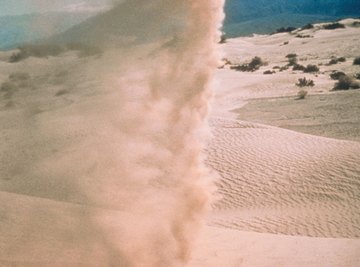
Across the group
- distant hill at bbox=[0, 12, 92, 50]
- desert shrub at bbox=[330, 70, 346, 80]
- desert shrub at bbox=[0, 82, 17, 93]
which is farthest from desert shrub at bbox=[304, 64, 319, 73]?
distant hill at bbox=[0, 12, 92, 50]

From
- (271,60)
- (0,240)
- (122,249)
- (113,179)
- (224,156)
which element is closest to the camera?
(0,240)

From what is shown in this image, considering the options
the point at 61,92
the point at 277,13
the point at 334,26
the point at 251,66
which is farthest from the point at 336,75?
the point at 277,13

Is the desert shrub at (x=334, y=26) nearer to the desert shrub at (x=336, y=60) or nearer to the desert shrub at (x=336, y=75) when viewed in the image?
the desert shrub at (x=336, y=60)

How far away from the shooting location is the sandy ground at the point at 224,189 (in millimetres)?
6105

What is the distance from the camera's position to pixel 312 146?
13.6 m

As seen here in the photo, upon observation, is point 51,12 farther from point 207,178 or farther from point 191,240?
point 191,240

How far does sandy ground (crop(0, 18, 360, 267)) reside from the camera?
20.0 ft

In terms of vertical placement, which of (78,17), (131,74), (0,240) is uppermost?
(78,17)

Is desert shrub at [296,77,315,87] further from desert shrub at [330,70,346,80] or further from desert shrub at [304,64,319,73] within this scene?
desert shrub at [304,64,319,73]

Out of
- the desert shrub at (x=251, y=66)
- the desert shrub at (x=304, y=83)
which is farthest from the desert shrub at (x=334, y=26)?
the desert shrub at (x=304, y=83)

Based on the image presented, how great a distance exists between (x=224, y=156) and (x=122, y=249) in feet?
25.0

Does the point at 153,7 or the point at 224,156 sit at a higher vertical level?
the point at 153,7

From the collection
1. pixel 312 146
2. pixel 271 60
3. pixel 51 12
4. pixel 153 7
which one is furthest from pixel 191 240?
pixel 271 60

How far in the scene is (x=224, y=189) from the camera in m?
11.9
